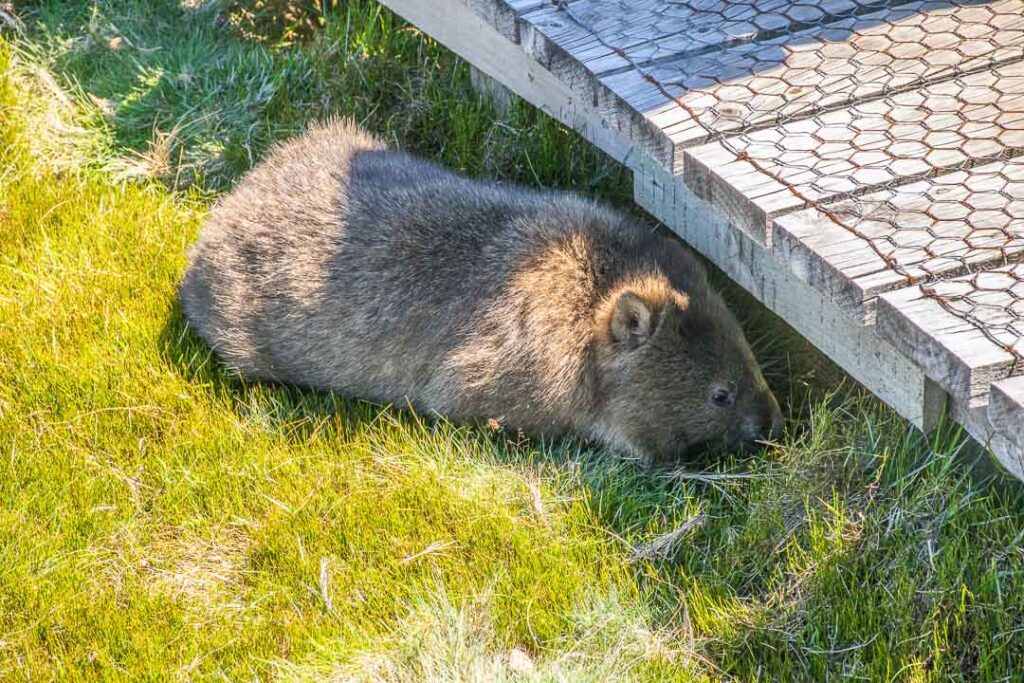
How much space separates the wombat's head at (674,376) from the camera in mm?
5262

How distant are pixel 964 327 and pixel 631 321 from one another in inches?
67.3

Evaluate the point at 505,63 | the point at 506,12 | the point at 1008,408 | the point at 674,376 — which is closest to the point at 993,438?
the point at 1008,408

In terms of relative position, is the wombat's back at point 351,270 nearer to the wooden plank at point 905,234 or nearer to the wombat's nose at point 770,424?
the wombat's nose at point 770,424

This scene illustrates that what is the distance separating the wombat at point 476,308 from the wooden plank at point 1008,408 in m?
1.59

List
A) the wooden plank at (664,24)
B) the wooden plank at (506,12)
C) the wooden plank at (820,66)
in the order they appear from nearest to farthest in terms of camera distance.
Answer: the wooden plank at (820,66) < the wooden plank at (664,24) < the wooden plank at (506,12)

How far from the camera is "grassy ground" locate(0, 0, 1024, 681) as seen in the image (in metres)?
→ 4.11

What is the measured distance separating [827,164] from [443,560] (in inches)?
70.9

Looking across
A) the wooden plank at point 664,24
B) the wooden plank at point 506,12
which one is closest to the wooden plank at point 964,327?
the wooden plank at point 664,24

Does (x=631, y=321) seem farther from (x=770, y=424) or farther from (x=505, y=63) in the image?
(x=505, y=63)

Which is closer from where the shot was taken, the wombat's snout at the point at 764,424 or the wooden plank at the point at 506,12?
the wombat's snout at the point at 764,424

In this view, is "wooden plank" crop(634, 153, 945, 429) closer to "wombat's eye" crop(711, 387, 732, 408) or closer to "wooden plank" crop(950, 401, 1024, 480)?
"wooden plank" crop(950, 401, 1024, 480)

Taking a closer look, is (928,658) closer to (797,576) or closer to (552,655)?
(797,576)

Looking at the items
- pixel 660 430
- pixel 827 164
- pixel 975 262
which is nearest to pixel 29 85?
pixel 660 430

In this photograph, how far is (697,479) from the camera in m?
5.05
